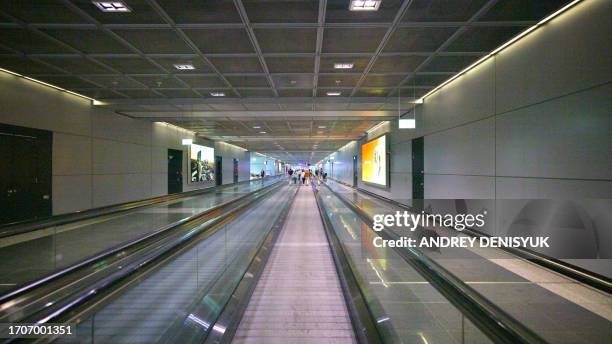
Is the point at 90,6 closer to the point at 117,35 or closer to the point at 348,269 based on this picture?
the point at 117,35

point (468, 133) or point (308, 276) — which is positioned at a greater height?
point (468, 133)

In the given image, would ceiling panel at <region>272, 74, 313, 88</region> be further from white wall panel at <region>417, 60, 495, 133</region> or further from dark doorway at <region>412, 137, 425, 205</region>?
dark doorway at <region>412, 137, 425, 205</region>

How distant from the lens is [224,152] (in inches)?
1212

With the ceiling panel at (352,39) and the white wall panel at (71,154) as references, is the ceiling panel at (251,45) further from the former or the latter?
the white wall panel at (71,154)

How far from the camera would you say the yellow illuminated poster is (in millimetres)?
16609

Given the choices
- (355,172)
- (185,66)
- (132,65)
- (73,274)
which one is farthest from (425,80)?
(355,172)

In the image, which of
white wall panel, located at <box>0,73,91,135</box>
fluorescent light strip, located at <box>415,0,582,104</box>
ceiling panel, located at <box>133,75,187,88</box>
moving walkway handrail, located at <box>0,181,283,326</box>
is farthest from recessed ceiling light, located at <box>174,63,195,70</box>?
fluorescent light strip, located at <box>415,0,582,104</box>

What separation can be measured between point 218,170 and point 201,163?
6113 millimetres

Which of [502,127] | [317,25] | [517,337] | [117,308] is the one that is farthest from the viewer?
[502,127]

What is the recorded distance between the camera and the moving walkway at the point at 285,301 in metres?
2.70

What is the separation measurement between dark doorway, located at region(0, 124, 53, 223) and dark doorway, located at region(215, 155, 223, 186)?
18681 mm

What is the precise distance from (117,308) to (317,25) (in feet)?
17.0

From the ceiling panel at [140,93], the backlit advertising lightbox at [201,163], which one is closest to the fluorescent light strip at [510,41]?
the ceiling panel at [140,93]

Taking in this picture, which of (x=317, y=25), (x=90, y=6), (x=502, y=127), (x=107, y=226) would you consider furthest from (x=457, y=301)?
(x=107, y=226)
